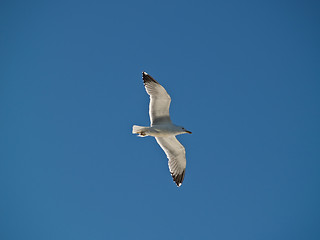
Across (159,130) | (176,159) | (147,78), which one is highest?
(147,78)

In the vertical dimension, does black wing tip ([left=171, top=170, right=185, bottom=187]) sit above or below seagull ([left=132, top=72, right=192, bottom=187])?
below

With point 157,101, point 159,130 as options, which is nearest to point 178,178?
point 159,130

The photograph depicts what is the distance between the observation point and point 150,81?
28.9 ft

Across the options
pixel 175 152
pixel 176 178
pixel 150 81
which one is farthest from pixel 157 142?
pixel 150 81

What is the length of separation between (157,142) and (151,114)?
3.56 feet

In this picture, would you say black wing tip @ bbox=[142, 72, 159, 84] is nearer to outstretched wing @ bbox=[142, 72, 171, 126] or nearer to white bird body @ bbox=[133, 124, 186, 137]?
outstretched wing @ bbox=[142, 72, 171, 126]

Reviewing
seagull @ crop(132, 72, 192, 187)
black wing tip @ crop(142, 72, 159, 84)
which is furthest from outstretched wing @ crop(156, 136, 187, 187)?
black wing tip @ crop(142, 72, 159, 84)

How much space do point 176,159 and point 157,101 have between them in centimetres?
202

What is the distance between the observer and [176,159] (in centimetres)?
958

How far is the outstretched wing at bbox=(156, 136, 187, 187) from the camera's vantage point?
31.2ft

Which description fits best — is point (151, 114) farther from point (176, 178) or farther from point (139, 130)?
point (176, 178)

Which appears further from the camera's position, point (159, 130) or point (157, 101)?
point (157, 101)

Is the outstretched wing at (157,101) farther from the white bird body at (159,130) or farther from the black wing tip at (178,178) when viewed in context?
the black wing tip at (178,178)

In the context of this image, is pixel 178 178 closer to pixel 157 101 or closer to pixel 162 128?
pixel 162 128
